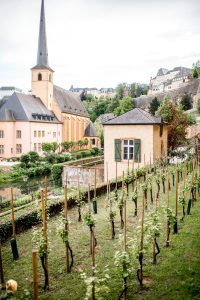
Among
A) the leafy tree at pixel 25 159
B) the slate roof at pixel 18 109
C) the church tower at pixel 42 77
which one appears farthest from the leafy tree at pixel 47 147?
the church tower at pixel 42 77

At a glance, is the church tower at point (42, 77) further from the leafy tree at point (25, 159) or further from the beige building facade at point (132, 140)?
the beige building facade at point (132, 140)

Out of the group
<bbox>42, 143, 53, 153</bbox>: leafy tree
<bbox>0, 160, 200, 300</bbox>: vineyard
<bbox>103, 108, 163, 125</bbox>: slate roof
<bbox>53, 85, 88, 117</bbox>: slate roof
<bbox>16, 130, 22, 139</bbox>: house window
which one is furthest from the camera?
<bbox>53, 85, 88, 117</bbox>: slate roof

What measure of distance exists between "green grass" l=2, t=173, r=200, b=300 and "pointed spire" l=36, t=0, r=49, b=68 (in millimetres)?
47266

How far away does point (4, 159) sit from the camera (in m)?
43.4

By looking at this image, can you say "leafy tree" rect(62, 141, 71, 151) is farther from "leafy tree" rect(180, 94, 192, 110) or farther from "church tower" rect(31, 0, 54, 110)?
"leafy tree" rect(180, 94, 192, 110)

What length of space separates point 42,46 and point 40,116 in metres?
13.2

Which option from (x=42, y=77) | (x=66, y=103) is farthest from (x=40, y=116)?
(x=66, y=103)

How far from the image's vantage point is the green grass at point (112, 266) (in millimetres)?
5832

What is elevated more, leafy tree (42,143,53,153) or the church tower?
the church tower

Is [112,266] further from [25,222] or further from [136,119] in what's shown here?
A: [136,119]

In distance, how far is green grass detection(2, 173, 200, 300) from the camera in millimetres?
5832

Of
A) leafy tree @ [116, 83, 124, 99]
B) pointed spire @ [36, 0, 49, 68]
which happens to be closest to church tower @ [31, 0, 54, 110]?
pointed spire @ [36, 0, 49, 68]

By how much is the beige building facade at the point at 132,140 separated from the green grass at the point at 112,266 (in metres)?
13.8

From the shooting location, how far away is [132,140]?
2423 cm
